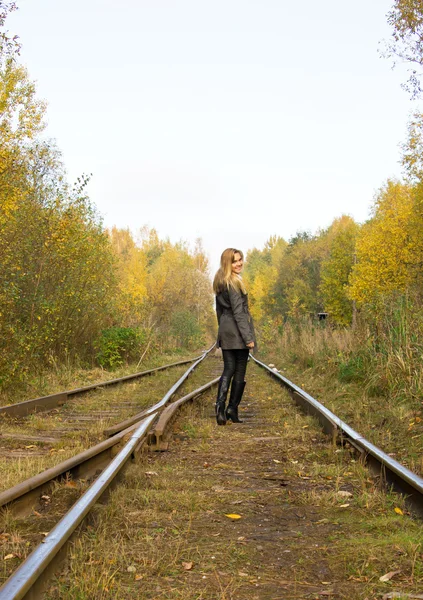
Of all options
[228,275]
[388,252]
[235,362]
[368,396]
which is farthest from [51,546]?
[388,252]

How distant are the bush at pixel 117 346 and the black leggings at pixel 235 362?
910 centimetres

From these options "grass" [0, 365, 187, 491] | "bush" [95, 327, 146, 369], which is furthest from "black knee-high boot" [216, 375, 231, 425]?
"bush" [95, 327, 146, 369]

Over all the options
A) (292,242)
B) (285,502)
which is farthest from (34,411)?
(292,242)

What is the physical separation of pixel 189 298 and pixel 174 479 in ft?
180

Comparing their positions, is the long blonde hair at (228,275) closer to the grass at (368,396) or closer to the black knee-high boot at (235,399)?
the black knee-high boot at (235,399)

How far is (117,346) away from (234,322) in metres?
9.69

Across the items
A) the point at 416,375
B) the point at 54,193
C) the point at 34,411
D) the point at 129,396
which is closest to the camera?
the point at 416,375

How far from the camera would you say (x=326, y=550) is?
290cm

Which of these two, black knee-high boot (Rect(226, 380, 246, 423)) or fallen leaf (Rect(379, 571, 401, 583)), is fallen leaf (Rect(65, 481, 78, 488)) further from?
black knee-high boot (Rect(226, 380, 246, 423))

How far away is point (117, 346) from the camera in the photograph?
16266 mm

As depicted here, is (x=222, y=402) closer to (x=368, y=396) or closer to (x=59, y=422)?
(x=59, y=422)

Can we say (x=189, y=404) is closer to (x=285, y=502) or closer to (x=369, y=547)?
(x=285, y=502)

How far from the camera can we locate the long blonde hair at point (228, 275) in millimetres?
6988

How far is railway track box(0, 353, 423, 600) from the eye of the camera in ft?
7.32
